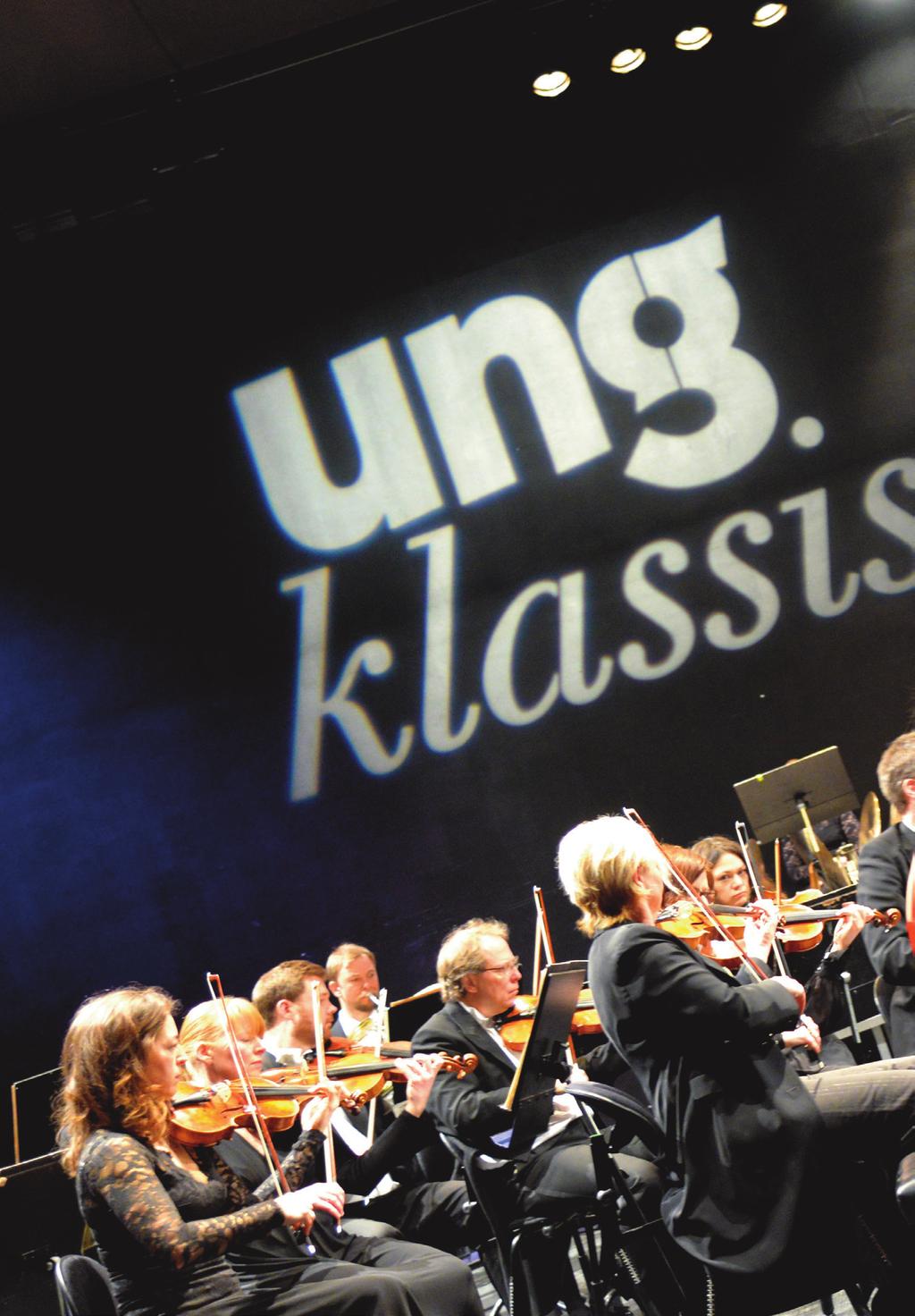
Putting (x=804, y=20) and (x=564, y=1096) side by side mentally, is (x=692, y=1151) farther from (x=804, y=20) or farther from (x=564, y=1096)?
(x=804, y=20)

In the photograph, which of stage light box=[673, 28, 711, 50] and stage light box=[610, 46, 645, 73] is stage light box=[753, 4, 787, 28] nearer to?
stage light box=[673, 28, 711, 50]

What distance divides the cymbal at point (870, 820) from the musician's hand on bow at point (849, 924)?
2.11m

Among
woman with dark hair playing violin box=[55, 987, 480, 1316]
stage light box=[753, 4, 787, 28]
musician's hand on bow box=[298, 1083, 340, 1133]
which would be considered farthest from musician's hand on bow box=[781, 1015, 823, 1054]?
stage light box=[753, 4, 787, 28]

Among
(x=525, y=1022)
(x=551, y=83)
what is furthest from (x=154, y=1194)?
(x=551, y=83)

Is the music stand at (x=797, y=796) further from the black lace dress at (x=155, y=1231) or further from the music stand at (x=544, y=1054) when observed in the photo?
the black lace dress at (x=155, y=1231)

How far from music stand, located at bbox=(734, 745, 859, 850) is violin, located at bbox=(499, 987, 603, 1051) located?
60.8 inches

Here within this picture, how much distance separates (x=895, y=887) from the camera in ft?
12.2

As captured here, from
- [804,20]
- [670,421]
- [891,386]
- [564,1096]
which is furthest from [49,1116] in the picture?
[804,20]

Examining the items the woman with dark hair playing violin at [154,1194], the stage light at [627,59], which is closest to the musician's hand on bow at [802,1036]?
the woman with dark hair playing violin at [154,1194]

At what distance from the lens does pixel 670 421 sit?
663cm

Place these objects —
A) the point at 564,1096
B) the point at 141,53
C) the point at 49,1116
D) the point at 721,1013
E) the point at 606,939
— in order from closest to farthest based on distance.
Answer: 1. the point at 721,1013
2. the point at 606,939
3. the point at 564,1096
4. the point at 49,1116
5. the point at 141,53

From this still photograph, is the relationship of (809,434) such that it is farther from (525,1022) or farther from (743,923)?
(525,1022)

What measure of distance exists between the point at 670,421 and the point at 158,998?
476cm

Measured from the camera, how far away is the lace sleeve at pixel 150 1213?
7.62ft
